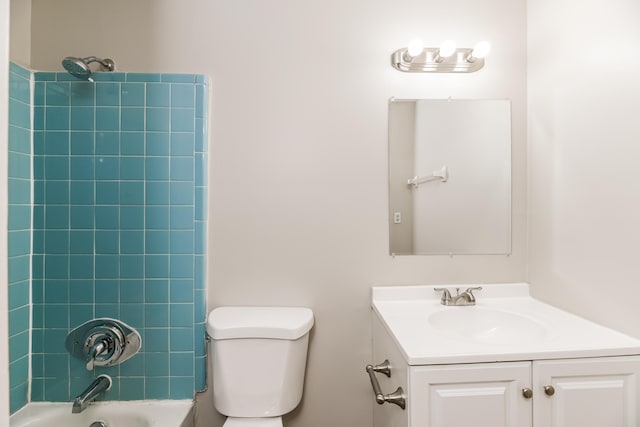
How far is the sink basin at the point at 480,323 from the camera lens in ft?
4.08

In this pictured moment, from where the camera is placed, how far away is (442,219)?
1.45 meters

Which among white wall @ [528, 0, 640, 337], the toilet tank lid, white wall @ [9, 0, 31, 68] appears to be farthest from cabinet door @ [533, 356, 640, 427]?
white wall @ [9, 0, 31, 68]

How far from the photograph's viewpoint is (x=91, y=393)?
1241 mm

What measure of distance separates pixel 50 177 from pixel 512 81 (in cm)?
200

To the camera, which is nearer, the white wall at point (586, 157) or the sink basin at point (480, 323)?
the white wall at point (586, 157)

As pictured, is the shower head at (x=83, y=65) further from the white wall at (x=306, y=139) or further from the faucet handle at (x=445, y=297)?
the faucet handle at (x=445, y=297)

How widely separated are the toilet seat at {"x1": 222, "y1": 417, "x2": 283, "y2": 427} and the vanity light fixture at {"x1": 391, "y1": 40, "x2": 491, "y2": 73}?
151 centimetres

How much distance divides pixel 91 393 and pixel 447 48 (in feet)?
6.33

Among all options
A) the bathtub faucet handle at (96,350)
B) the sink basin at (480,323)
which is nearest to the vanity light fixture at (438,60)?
the sink basin at (480,323)

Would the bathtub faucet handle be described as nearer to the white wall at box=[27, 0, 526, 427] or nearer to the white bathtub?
the white bathtub

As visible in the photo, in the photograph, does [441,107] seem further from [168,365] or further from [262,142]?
[168,365]

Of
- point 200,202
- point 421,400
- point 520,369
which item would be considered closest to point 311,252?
point 200,202

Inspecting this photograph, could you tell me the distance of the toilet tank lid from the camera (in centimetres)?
121

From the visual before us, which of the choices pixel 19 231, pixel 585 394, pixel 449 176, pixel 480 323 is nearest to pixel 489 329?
pixel 480 323
